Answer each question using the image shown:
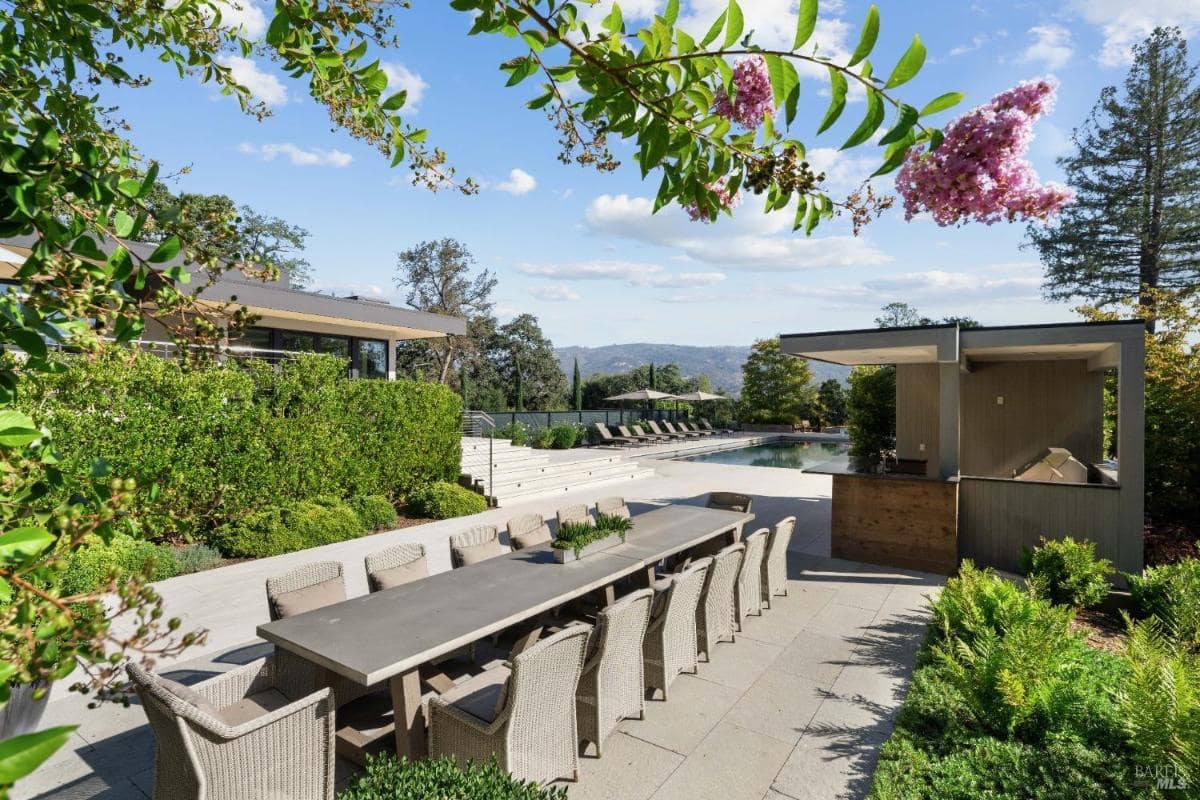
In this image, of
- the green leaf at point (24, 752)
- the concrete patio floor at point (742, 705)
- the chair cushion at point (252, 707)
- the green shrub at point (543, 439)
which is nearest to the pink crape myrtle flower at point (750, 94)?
the green leaf at point (24, 752)

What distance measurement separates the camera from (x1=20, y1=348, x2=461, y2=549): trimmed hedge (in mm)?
7457

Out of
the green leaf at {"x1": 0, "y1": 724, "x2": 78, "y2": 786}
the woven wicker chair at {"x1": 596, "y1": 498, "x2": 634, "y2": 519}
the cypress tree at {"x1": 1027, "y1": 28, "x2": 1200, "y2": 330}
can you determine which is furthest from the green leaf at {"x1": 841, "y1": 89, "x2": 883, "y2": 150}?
the cypress tree at {"x1": 1027, "y1": 28, "x2": 1200, "y2": 330}

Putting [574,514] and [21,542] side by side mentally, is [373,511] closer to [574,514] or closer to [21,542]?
[574,514]

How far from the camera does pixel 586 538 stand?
5.40 meters

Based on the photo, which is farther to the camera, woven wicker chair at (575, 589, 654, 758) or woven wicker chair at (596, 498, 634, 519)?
woven wicker chair at (596, 498, 634, 519)

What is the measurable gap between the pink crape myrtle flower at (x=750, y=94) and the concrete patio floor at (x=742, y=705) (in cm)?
348

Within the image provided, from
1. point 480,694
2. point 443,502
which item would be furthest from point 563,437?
point 480,694

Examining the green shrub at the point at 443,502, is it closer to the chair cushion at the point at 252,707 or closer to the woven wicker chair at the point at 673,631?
the woven wicker chair at the point at 673,631

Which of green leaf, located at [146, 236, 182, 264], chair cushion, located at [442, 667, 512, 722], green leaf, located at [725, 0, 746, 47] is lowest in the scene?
chair cushion, located at [442, 667, 512, 722]

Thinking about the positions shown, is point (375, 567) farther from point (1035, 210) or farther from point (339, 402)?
point (339, 402)

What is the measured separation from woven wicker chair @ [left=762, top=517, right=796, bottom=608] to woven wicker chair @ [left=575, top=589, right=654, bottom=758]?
8.67 feet

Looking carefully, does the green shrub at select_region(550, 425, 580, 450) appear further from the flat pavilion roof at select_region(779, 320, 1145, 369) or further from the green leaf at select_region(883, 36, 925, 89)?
the green leaf at select_region(883, 36, 925, 89)

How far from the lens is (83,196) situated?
1350 mm

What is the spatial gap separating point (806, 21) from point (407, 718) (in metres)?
3.74
